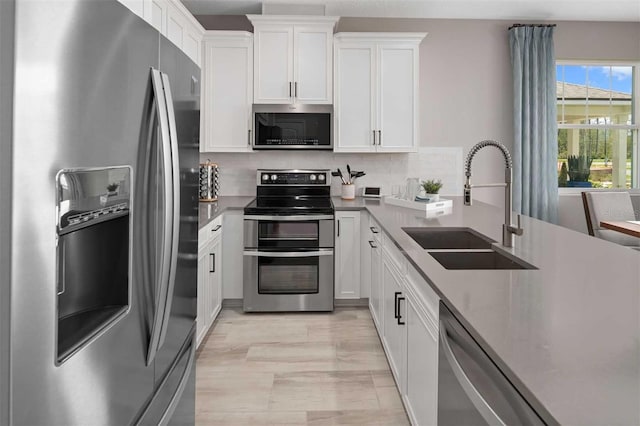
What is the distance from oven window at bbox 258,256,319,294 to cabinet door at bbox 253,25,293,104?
1426 millimetres

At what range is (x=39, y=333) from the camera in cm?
75

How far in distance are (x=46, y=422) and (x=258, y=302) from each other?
132 inches

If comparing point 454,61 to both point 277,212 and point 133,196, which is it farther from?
point 133,196

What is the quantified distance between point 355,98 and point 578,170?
101 inches

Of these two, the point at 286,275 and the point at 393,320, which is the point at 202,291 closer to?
the point at 286,275

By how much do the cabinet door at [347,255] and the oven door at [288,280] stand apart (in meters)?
0.14

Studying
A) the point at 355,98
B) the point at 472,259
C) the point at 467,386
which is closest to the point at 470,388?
the point at 467,386

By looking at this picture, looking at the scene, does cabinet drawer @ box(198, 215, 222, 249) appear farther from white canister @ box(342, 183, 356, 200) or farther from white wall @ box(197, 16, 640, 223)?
white canister @ box(342, 183, 356, 200)

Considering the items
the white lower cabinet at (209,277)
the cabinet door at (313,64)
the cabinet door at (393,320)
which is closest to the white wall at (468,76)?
the cabinet door at (313,64)

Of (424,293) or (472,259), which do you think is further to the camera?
(472,259)

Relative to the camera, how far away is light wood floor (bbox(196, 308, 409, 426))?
2500 millimetres

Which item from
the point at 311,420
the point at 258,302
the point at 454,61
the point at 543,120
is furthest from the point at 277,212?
the point at 543,120

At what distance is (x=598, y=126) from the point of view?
5367 millimetres

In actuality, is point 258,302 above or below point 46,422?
below
